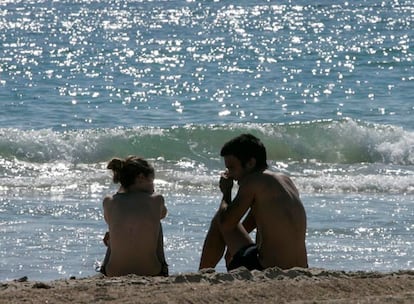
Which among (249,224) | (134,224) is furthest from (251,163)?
(134,224)

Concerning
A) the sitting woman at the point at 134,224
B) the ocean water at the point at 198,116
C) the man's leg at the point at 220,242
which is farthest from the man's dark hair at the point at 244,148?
the ocean water at the point at 198,116

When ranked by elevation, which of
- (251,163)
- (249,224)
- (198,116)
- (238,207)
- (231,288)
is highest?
(198,116)

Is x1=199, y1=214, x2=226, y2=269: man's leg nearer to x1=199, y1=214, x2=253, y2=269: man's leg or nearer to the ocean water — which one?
x1=199, y1=214, x2=253, y2=269: man's leg

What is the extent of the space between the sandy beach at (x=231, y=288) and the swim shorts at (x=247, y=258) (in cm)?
27

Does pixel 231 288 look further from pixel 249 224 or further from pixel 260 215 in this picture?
pixel 249 224

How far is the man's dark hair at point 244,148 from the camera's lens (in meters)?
6.97

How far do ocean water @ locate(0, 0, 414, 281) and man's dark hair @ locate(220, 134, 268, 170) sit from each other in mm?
1791

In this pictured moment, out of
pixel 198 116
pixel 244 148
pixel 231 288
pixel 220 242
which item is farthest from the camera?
pixel 198 116

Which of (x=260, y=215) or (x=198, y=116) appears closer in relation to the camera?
(x=260, y=215)

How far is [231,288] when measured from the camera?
6.25 meters

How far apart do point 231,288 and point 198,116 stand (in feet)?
38.6

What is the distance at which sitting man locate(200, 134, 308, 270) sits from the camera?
23.1ft

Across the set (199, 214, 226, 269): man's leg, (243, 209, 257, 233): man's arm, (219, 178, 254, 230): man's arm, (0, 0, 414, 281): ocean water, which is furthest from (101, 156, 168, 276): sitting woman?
(0, 0, 414, 281): ocean water

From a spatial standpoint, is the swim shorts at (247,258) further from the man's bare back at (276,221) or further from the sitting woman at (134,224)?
the sitting woman at (134,224)
